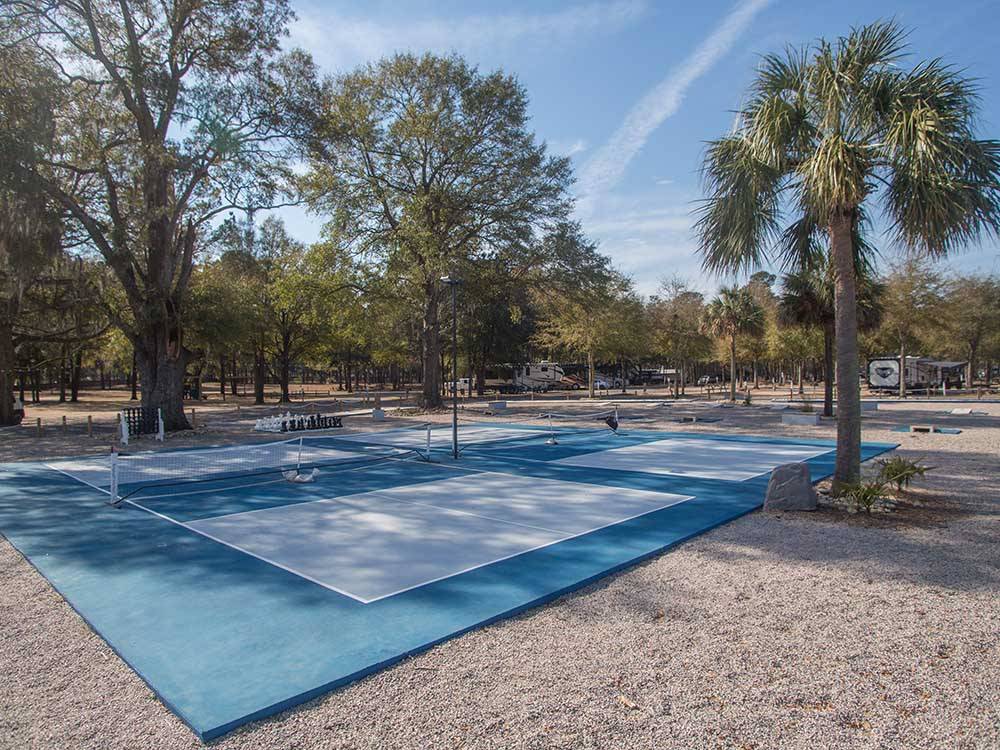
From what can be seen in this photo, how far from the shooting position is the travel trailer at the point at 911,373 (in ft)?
147

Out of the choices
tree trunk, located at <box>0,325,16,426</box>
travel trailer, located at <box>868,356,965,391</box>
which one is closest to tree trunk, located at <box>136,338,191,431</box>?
tree trunk, located at <box>0,325,16,426</box>

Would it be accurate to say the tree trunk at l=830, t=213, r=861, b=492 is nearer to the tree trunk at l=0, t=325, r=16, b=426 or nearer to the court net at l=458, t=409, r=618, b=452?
the court net at l=458, t=409, r=618, b=452

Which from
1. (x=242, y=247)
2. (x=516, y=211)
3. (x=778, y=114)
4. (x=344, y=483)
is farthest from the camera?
(x=516, y=211)

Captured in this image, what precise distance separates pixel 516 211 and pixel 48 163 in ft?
58.8

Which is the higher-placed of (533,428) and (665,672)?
(533,428)

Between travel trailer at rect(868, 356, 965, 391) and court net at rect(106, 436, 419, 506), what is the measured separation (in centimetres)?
4276

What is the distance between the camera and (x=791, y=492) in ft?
29.2

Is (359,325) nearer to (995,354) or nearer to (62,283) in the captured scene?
(62,283)

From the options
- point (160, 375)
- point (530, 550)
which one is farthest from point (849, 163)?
point (160, 375)

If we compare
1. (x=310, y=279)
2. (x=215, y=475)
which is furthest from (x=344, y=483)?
(x=310, y=279)

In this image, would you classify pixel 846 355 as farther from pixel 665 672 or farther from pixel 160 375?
pixel 160 375

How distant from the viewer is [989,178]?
26.5ft

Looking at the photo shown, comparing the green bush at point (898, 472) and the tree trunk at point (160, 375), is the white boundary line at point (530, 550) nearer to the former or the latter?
the green bush at point (898, 472)

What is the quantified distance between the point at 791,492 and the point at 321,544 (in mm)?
6846
